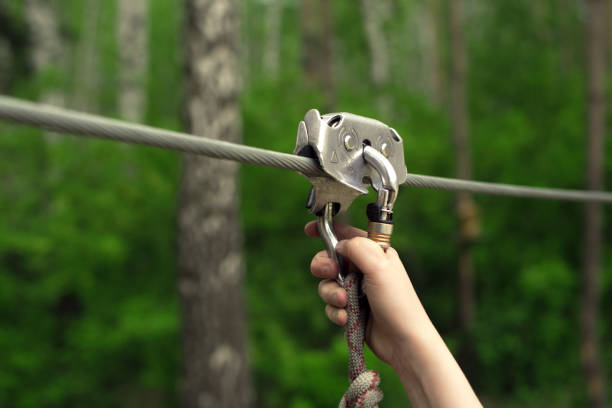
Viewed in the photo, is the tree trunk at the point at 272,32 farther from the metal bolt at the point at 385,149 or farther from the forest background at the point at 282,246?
the metal bolt at the point at 385,149

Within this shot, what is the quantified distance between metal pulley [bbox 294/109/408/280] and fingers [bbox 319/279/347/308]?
0.08 feet

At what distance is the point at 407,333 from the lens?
2.54 ft

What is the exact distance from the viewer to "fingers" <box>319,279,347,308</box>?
0.85 metres

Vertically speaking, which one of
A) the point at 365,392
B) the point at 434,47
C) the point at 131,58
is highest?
the point at 434,47

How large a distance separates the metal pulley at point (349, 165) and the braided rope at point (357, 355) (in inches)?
1.8

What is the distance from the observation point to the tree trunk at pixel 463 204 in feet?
20.2

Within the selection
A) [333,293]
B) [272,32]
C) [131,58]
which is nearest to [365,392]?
[333,293]

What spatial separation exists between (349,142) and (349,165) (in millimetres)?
39

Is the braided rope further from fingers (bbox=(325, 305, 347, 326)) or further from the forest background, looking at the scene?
the forest background

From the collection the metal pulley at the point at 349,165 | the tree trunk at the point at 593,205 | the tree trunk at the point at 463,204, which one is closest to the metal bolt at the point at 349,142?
the metal pulley at the point at 349,165

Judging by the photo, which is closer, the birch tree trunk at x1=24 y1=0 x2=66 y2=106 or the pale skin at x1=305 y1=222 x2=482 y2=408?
the pale skin at x1=305 y1=222 x2=482 y2=408

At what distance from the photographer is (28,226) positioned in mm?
4609

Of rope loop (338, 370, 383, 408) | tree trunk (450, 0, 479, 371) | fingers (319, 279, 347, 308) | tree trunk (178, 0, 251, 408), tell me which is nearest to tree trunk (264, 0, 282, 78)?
tree trunk (450, 0, 479, 371)

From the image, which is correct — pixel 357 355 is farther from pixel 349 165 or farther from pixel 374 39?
pixel 374 39
